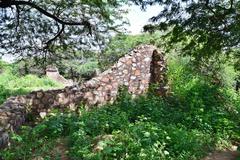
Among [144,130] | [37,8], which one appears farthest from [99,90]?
[144,130]

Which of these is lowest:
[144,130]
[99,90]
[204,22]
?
[144,130]

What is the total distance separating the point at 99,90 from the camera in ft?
37.4

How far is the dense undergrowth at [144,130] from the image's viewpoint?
6.90m

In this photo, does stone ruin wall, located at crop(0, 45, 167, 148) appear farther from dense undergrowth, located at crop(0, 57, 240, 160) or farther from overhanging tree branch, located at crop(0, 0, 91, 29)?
overhanging tree branch, located at crop(0, 0, 91, 29)

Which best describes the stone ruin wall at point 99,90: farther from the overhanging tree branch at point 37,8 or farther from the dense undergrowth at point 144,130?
the overhanging tree branch at point 37,8

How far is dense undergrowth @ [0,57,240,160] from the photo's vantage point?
272 inches

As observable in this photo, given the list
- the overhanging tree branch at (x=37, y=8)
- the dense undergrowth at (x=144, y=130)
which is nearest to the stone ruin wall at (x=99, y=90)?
the dense undergrowth at (x=144, y=130)

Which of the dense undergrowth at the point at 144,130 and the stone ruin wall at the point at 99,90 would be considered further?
the stone ruin wall at the point at 99,90

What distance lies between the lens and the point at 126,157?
6.52 meters

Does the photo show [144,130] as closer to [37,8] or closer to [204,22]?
[204,22]

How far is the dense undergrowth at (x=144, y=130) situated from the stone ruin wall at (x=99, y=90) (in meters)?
0.36

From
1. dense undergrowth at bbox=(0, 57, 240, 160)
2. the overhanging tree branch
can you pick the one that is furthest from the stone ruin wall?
the overhanging tree branch

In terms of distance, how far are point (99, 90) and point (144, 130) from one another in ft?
12.6

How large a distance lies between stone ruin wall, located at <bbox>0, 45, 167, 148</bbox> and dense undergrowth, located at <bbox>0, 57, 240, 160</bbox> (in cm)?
36
